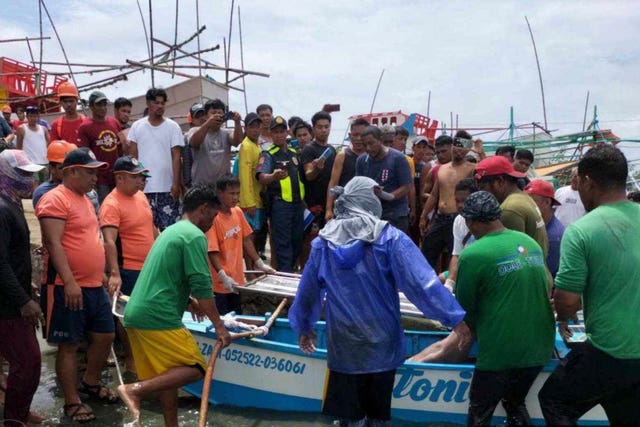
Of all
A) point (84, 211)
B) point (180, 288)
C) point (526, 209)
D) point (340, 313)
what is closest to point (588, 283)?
point (526, 209)

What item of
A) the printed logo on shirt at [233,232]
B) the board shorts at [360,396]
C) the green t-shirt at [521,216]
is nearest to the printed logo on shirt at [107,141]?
the printed logo on shirt at [233,232]

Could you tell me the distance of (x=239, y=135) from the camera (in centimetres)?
745

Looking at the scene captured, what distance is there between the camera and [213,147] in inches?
292

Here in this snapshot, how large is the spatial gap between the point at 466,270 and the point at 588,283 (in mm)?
698

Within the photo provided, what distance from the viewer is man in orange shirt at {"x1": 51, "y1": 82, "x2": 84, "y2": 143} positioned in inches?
285

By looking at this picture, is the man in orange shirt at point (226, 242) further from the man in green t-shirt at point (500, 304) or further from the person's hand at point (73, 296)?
the man in green t-shirt at point (500, 304)

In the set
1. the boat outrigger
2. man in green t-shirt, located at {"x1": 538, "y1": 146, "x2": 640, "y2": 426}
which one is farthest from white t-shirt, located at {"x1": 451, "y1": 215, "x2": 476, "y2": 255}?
man in green t-shirt, located at {"x1": 538, "y1": 146, "x2": 640, "y2": 426}

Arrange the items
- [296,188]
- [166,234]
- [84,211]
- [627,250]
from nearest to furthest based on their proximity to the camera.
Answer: [627,250] → [166,234] → [84,211] → [296,188]

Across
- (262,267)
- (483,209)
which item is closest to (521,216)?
(483,209)

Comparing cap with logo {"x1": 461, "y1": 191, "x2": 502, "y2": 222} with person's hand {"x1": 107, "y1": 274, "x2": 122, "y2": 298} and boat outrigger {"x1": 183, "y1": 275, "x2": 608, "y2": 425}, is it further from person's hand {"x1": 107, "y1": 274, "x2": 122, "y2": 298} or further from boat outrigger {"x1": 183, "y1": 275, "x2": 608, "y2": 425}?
person's hand {"x1": 107, "y1": 274, "x2": 122, "y2": 298}

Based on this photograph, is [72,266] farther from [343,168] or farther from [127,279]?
[343,168]

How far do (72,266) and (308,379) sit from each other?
2.15 m

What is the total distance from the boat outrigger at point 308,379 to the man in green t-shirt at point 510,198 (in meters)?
1.10

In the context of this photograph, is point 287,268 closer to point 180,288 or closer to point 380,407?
point 180,288
